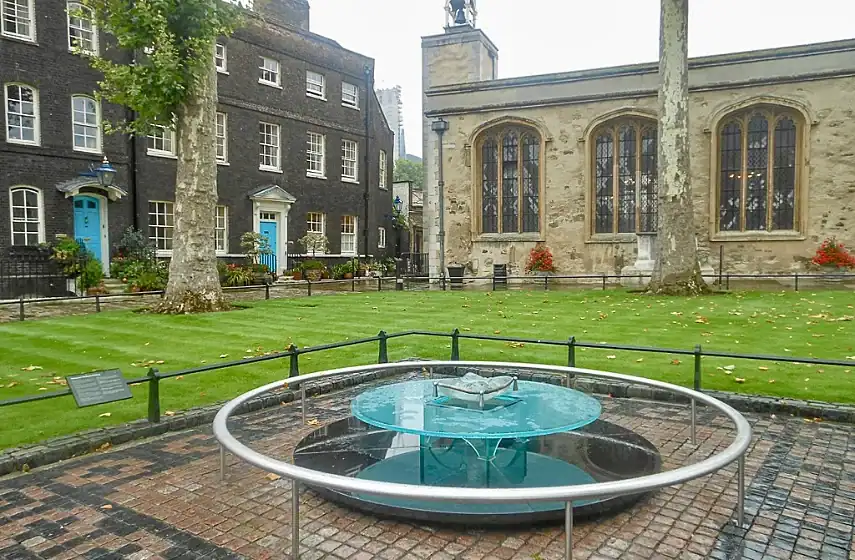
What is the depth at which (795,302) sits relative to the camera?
1564cm

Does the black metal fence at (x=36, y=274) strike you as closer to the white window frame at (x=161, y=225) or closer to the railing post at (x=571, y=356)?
the white window frame at (x=161, y=225)

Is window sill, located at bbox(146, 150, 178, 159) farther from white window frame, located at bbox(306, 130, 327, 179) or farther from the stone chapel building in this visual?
the stone chapel building

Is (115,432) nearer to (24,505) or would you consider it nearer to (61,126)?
(24,505)

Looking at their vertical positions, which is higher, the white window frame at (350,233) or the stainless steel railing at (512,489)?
the white window frame at (350,233)

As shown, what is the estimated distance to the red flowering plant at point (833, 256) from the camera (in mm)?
19812

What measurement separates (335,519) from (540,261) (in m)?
19.9

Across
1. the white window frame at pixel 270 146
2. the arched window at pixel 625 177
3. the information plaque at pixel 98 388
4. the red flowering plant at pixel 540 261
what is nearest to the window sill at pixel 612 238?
the arched window at pixel 625 177

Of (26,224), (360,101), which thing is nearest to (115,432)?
(26,224)

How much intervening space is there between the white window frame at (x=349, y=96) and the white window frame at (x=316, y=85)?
130 centimetres

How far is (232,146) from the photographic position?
27.4 metres

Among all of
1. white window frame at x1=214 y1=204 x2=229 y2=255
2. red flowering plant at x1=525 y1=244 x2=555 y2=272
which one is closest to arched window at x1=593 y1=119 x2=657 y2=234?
red flowering plant at x1=525 y1=244 x2=555 y2=272

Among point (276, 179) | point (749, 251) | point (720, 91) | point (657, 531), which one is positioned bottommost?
point (657, 531)

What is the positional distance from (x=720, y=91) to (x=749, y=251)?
5.51 metres

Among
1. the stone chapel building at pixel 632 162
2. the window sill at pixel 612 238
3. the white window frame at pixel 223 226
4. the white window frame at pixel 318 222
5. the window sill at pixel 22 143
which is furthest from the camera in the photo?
the white window frame at pixel 318 222
